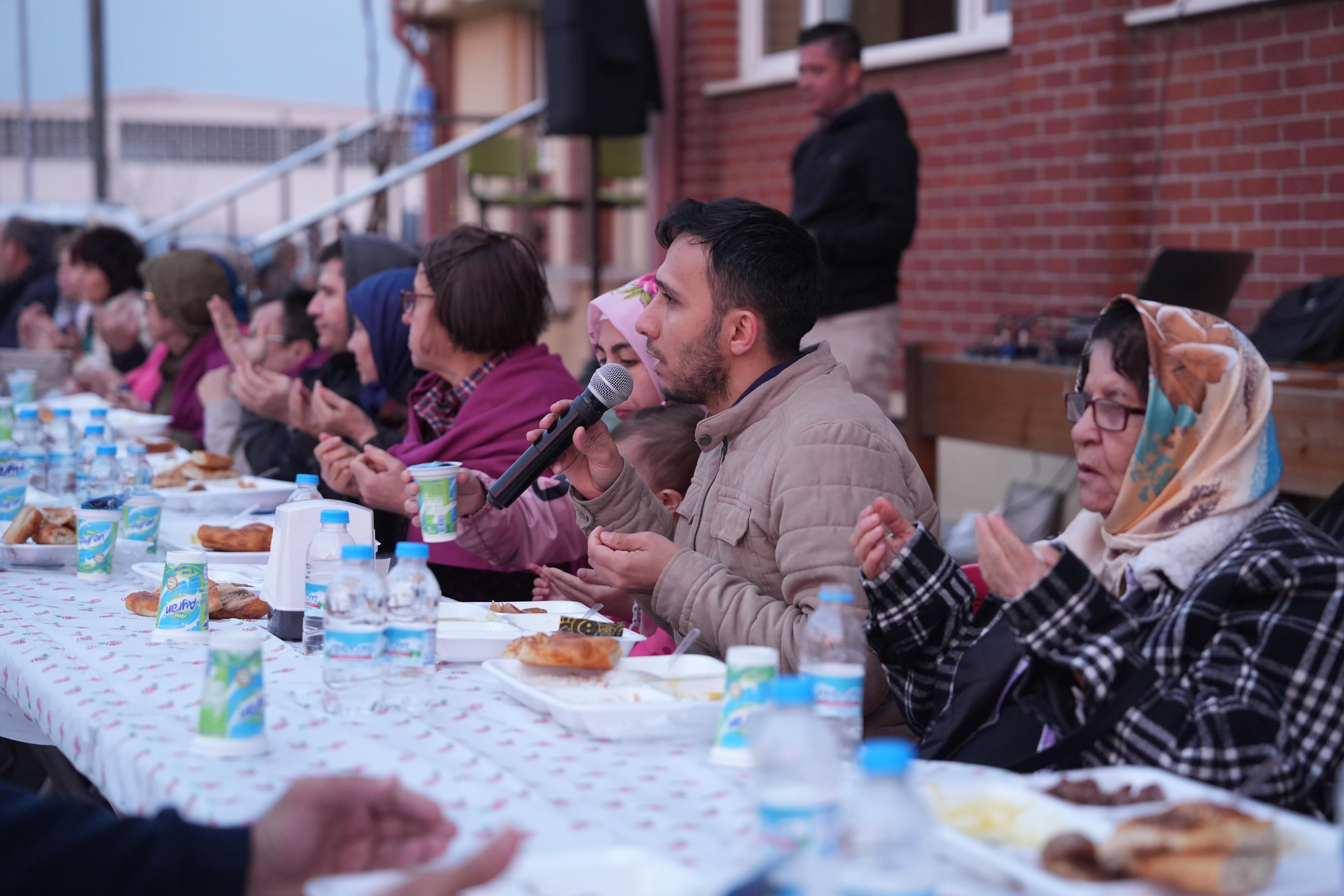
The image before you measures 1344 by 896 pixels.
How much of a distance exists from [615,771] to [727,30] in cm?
707

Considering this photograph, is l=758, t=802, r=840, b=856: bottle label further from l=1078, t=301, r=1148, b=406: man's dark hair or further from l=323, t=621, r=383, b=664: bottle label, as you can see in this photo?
l=1078, t=301, r=1148, b=406: man's dark hair

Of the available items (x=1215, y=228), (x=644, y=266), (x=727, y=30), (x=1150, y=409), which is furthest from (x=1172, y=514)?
(x=644, y=266)

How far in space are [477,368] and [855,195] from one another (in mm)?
2446

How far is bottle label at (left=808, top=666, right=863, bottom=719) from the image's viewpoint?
67.7 inches

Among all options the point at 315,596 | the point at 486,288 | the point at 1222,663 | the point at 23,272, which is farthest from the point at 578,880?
the point at 23,272

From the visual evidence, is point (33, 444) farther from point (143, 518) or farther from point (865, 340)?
point (865, 340)

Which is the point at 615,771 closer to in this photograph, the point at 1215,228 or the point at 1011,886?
the point at 1011,886

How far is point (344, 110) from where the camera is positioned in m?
39.7

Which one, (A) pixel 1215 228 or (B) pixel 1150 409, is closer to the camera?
(B) pixel 1150 409

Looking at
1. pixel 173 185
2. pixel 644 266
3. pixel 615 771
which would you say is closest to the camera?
pixel 615 771

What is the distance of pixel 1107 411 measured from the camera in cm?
212

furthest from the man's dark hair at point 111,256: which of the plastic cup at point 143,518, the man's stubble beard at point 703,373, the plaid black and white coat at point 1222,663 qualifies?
the plaid black and white coat at point 1222,663

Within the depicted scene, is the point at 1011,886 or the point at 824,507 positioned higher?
the point at 824,507

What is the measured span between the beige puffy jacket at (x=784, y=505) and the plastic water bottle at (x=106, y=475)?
1.59 metres
